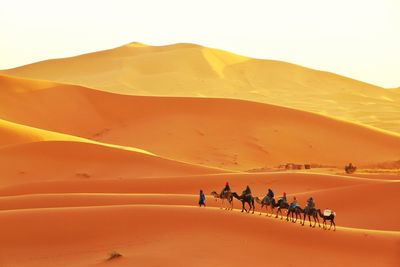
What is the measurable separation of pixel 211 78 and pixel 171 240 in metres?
123

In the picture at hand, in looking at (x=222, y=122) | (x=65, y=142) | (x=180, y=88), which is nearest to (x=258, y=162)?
(x=222, y=122)

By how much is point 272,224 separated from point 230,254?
2.45 meters

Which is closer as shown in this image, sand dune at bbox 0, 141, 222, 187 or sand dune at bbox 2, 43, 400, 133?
sand dune at bbox 0, 141, 222, 187

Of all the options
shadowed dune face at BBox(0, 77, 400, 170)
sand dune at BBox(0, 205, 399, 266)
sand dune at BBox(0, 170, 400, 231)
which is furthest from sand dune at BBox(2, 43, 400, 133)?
sand dune at BBox(0, 205, 399, 266)

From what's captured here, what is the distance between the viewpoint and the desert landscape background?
16.1m

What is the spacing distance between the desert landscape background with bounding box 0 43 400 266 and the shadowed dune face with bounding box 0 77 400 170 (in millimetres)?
142

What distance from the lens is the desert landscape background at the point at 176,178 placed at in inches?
635

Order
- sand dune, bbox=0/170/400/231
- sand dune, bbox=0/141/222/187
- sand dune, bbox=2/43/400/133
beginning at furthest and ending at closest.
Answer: sand dune, bbox=2/43/400/133 → sand dune, bbox=0/141/222/187 → sand dune, bbox=0/170/400/231

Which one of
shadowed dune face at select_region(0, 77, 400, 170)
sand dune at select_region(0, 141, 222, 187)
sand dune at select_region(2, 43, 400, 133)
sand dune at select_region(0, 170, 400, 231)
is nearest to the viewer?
sand dune at select_region(0, 170, 400, 231)

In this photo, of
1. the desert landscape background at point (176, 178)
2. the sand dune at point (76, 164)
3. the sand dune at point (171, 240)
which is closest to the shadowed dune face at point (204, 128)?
the desert landscape background at point (176, 178)

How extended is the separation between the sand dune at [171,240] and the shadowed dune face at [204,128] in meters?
29.4

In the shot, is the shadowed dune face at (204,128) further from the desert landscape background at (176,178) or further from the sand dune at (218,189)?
the sand dune at (218,189)

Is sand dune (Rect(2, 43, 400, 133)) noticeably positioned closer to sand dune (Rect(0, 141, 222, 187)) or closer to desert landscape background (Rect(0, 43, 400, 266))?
desert landscape background (Rect(0, 43, 400, 266))

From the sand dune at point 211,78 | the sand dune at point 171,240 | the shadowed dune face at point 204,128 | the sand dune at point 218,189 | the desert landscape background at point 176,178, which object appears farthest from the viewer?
the sand dune at point 211,78
